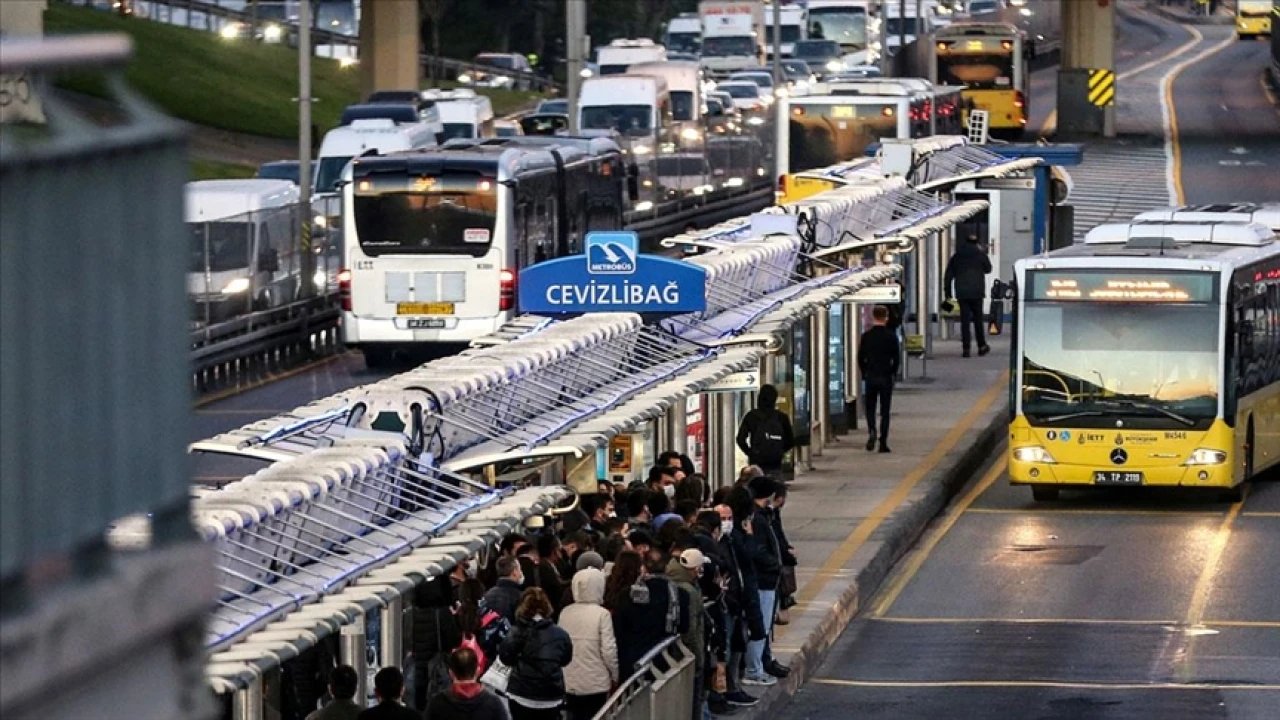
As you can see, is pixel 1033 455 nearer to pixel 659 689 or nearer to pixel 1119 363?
pixel 1119 363

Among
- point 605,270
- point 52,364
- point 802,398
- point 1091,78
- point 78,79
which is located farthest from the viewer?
point 1091,78

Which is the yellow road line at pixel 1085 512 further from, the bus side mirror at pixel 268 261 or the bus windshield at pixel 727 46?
the bus windshield at pixel 727 46

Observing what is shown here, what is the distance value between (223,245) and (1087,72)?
5095cm

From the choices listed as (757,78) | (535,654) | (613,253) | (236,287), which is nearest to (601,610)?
(535,654)

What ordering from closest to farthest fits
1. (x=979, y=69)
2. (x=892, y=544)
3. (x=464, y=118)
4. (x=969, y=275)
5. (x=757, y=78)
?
(x=892, y=544) → (x=969, y=275) → (x=464, y=118) → (x=979, y=69) → (x=757, y=78)

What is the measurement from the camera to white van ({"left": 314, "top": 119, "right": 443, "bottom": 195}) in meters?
48.2

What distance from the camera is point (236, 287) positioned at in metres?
35.9

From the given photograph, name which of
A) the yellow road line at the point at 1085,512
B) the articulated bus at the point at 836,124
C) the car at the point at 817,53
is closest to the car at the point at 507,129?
the articulated bus at the point at 836,124

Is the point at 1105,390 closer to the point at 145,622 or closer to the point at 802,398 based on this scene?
the point at 802,398

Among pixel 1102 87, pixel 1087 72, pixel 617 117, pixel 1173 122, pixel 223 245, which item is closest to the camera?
pixel 223 245

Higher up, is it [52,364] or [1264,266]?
[52,364]

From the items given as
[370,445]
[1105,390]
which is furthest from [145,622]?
[1105,390]

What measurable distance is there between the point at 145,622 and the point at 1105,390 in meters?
23.9

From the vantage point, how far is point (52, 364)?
4.34 meters
